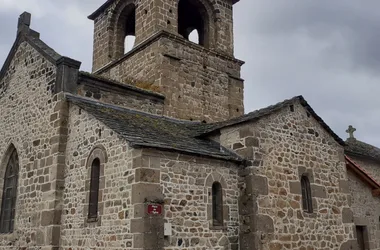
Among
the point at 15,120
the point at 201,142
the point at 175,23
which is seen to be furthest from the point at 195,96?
the point at 15,120

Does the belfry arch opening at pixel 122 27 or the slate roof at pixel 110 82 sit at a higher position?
the belfry arch opening at pixel 122 27

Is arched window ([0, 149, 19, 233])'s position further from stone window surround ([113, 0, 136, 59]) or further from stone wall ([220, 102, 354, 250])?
stone window surround ([113, 0, 136, 59])

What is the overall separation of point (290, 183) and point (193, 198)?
9.77 feet

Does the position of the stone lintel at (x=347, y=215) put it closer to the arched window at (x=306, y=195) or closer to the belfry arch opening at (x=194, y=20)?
the arched window at (x=306, y=195)

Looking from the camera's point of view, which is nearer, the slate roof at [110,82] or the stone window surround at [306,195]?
the stone window surround at [306,195]

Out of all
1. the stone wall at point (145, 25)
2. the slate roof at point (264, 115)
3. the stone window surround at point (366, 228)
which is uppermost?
the stone wall at point (145, 25)

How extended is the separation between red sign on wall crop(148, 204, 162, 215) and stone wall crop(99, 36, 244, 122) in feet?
20.3

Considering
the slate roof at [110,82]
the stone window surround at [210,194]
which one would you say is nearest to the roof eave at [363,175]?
the stone window surround at [210,194]

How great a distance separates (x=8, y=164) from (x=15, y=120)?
139 cm

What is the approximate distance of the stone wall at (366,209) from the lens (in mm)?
14219

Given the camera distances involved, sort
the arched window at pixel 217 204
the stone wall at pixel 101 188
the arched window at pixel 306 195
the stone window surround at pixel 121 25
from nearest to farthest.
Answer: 1. the stone wall at pixel 101 188
2. the arched window at pixel 217 204
3. the arched window at pixel 306 195
4. the stone window surround at pixel 121 25

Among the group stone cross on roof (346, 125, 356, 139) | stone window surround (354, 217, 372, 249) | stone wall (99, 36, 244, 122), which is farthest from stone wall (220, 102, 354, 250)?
stone cross on roof (346, 125, 356, 139)

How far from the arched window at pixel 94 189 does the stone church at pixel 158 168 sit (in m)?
0.03

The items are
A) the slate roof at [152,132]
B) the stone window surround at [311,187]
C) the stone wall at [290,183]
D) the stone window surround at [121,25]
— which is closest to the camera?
the slate roof at [152,132]
